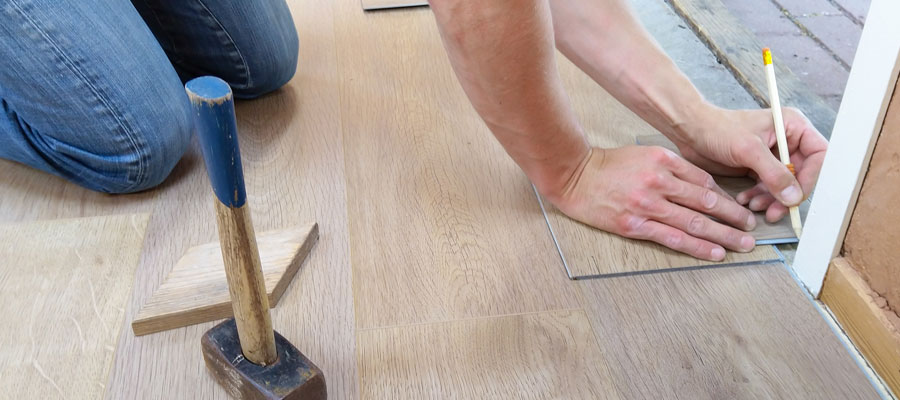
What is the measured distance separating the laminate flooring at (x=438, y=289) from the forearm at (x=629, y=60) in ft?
0.45

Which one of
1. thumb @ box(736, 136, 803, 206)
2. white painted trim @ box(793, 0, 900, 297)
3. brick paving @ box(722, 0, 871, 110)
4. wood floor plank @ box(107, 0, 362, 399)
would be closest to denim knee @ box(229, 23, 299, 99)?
wood floor plank @ box(107, 0, 362, 399)

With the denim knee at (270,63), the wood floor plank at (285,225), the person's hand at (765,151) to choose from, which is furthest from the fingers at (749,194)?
the denim knee at (270,63)

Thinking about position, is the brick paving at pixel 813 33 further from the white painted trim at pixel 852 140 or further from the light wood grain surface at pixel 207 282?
the light wood grain surface at pixel 207 282

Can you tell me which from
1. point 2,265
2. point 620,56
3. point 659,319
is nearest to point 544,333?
point 659,319

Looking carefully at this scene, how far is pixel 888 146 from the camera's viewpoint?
1.03 meters

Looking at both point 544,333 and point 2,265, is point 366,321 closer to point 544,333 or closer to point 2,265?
point 544,333

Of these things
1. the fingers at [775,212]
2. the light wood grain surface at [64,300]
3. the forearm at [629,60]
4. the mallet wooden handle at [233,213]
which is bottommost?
the fingers at [775,212]

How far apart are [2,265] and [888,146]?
1317 millimetres

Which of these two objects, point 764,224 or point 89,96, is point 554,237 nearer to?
point 764,224

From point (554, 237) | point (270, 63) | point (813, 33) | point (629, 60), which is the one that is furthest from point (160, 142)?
point (813, 33)

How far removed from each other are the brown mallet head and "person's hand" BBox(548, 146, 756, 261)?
54 centimetres

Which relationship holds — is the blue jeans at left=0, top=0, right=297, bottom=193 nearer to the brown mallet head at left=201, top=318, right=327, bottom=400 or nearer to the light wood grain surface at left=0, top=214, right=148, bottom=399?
the light wood grain surface at left=0, top=214, right=148, bottom=399

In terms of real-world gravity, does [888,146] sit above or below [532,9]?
below

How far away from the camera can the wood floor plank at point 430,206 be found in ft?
3.90
